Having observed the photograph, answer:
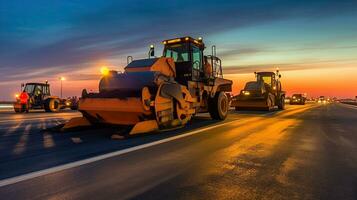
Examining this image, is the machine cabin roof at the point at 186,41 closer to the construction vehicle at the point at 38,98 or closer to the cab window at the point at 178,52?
the cab window at the point at 178,52

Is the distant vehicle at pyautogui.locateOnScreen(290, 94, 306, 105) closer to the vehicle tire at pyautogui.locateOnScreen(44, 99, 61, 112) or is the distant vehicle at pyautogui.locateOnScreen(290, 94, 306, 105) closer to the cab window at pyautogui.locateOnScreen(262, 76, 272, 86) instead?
the cab window at pyautogui.locateOnScreen(262, 76, 272, 86)

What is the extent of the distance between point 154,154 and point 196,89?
6777mm

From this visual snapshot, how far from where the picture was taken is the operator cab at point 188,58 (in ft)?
42.4

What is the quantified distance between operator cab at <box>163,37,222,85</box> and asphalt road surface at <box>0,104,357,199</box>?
4584 millimetres

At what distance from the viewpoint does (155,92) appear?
9688 mm

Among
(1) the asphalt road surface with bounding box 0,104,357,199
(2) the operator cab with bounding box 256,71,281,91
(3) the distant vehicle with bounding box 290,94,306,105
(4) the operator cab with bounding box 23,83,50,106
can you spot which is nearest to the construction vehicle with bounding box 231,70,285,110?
(2) the operator cab with bounding box 256,71,281,91

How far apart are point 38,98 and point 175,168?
24166mm

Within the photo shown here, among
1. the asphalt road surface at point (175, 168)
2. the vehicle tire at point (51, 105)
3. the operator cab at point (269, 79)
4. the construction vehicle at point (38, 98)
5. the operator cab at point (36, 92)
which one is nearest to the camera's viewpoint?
the asphalt road surface at point (175, 168)

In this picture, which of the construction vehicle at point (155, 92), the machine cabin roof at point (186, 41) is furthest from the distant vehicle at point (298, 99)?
the machine cabin roof at point (186, 41)

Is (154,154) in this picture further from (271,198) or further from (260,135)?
(260,135)

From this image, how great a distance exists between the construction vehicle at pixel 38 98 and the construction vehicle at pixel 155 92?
623 inches

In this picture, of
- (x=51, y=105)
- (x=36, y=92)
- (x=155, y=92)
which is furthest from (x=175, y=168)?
(x=36, y=92)

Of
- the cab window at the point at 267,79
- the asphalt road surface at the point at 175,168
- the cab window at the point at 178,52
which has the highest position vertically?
the cab window at the point at 178,52

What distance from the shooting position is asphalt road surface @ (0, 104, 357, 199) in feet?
13.6
